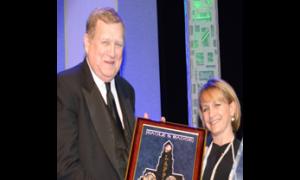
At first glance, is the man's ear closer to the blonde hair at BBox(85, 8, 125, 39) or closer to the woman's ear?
the blonde hair at BBox(85, 8, 125, 39)

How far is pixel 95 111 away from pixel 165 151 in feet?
1.72

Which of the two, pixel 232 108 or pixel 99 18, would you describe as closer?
pixel 99 18

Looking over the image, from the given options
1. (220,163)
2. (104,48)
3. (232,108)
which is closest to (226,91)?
(232,108)

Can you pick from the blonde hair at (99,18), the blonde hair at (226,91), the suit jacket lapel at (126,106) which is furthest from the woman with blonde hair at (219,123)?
the blonde hair at (99,18)

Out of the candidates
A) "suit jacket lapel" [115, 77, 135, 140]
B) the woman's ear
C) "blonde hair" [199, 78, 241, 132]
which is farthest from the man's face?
the woman's ear

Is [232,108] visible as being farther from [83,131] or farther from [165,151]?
[83,131]

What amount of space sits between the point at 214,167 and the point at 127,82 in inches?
31.6

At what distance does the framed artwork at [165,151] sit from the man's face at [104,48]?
15.5 inches

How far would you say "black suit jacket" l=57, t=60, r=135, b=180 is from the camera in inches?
130

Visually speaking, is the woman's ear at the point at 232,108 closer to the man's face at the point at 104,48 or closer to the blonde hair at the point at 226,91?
the blonde hair at the point at 226,91

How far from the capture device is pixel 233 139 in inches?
139

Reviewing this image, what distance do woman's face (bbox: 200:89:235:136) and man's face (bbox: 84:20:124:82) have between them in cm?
63

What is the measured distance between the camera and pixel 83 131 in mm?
3318

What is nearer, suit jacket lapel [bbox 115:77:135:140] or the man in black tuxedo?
the man in black tuxedo
